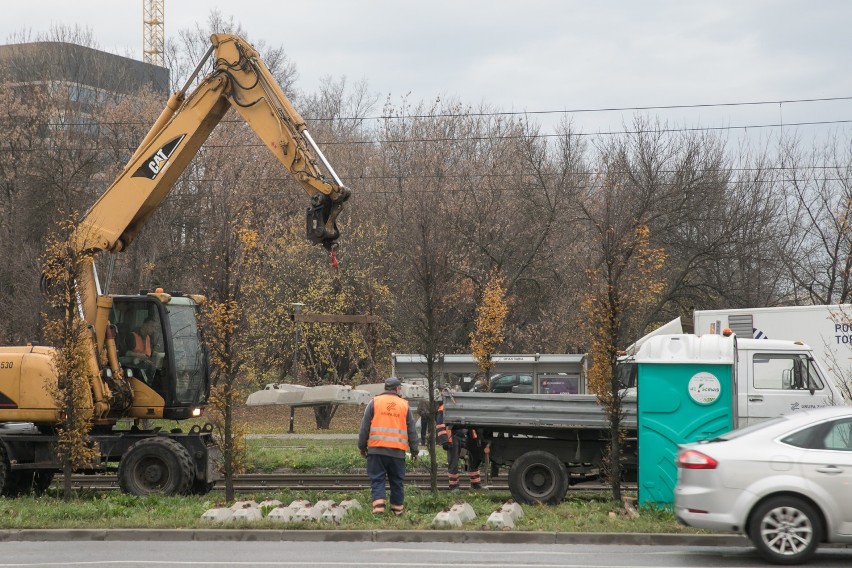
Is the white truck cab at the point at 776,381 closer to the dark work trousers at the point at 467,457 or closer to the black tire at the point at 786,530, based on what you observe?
the dark work trousers at the point at 467,457

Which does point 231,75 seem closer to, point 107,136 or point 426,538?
point 426,538

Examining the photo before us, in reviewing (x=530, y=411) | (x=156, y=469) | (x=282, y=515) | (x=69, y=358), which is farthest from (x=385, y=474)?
(x=69, y=358)

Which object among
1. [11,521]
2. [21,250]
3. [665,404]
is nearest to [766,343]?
[665,404]

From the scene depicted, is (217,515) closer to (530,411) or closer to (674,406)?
(530,411)

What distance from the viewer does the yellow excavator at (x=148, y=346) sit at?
1662 cm

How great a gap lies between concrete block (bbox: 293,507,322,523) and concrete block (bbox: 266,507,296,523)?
0.06 m

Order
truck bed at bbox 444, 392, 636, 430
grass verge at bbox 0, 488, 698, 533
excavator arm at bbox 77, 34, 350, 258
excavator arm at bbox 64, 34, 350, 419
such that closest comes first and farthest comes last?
grass verge at bbox 0, 488, 698, 533 < truck bed at bbox 444, 392, 636, 430 < excavator arm at bbox 64, 34, 350, 419 < excavator arm at bbox 77, 34, 350, 258

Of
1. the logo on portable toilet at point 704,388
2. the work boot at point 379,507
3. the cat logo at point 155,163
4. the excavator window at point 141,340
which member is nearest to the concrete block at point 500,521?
the work boot at point 379,507

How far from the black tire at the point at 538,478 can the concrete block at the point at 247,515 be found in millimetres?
4275

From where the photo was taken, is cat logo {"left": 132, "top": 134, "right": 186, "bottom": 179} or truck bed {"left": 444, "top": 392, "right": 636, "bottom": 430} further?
cat logo {"left": 132, "top": 134, "right": 186, "bottom": 179}

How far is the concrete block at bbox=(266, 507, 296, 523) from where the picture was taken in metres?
12.9

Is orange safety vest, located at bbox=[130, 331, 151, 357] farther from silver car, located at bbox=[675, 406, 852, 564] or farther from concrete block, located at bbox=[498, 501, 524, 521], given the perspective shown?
silver car, located at bbox=[675, 406, 852, 564]

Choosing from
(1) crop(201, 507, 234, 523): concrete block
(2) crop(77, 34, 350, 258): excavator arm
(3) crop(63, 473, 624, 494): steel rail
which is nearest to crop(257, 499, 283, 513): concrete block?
(1) crop(201, 507, 234, 523): concrete block

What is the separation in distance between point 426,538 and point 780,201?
33255mm
